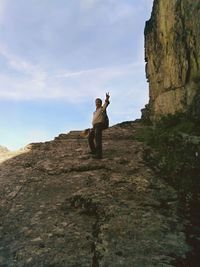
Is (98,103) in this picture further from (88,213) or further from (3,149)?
(3,149)

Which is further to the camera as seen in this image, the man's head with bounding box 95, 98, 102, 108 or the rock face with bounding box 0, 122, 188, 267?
the man's head with bounding box 95, 98, 102, 108

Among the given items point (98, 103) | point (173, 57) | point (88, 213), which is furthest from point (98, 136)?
point (173, 57)

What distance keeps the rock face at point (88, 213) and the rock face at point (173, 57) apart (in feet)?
15.6

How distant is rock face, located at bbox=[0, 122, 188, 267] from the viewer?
37.5ft

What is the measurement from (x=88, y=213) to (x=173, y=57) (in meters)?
13.9

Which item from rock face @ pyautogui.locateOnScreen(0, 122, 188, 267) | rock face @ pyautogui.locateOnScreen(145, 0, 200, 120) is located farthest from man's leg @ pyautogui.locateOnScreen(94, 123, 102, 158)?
rock face @ pyautogui.locateOnScreen(145, 0, 200, 120)

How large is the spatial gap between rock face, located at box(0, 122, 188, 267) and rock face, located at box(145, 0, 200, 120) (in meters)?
4.76

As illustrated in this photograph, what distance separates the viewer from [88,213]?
14.0 metres

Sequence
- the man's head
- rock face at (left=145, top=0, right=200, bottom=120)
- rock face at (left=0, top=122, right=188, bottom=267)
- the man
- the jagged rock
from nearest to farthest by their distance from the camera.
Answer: rock face at (left=0, top=122, right=188, bottom=267) → the man → the man's head → rock face at (left=145, top=0, right=200, bottom=120) → the jagged rock

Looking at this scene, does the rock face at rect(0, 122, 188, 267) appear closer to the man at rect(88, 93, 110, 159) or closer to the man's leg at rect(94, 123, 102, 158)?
the man's leg at rect(94, 123, 102, 158)

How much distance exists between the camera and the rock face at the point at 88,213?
37.5 feet

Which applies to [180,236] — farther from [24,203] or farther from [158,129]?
[158,129]

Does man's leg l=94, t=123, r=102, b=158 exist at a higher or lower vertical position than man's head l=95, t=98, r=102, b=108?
lower

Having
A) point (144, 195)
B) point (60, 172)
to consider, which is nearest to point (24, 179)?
point (60, 172)
